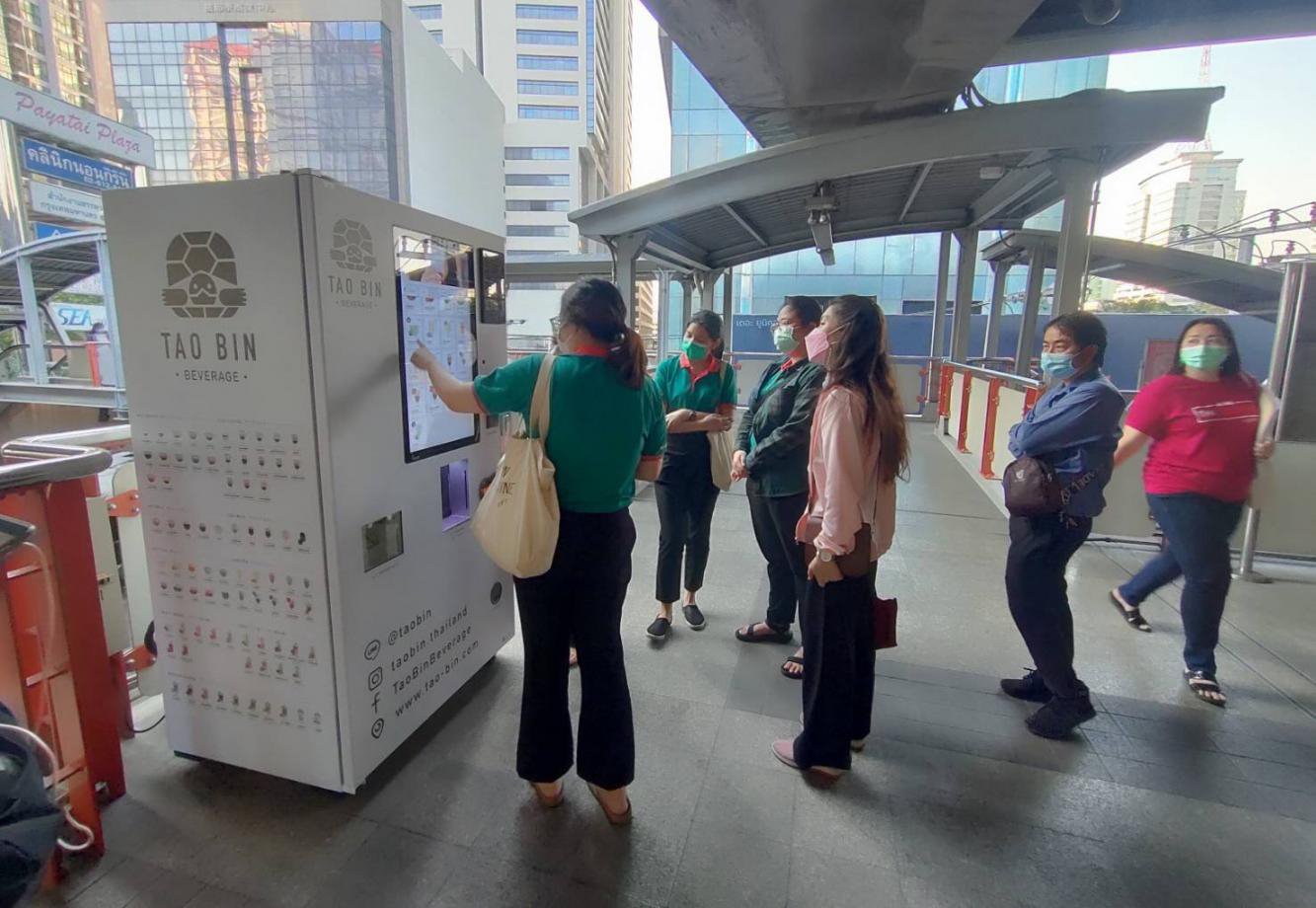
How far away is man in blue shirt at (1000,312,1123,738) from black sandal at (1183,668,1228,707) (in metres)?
0.68

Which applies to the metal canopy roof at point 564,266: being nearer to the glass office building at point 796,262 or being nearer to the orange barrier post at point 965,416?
the orange barrier post at point 965,416

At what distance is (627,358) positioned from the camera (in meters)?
1.83

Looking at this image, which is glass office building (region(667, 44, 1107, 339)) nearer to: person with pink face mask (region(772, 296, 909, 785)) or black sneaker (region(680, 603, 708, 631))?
black sneaker (region(680, 603, 708, 631))

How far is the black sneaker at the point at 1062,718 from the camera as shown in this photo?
2.43 meters

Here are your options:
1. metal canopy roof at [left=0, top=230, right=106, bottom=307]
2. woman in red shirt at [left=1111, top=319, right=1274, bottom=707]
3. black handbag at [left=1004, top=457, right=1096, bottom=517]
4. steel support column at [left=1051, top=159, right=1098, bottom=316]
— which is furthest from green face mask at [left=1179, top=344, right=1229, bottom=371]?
metal canopy roof at [left=0, top=230, right=106, bottom=307]

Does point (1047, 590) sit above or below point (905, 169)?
below

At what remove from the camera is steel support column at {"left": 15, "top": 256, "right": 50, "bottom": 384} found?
8.35 m

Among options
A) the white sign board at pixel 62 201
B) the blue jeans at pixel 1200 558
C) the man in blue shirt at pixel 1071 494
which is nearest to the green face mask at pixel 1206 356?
the blue jeans at pixel 1200 558

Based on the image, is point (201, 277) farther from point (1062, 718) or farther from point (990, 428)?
point (990, 428)

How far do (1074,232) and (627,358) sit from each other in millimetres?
4711

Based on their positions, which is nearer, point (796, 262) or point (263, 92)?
point (796, 262)

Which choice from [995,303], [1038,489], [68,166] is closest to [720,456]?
[1038,489]

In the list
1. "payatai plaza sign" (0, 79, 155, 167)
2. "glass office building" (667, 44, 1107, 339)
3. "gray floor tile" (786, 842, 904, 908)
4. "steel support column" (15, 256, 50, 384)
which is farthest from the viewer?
"glass office building" (667, 44, 1107, 339)

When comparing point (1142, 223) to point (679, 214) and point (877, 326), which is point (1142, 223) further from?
point (877, 326)
